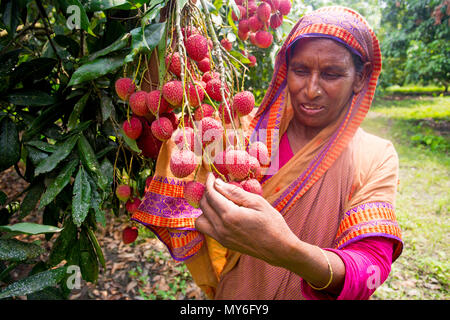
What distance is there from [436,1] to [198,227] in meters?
6.36

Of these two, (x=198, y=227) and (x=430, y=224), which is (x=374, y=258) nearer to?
(x=198, y=227)

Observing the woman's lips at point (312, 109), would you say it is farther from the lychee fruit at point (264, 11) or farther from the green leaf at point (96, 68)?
the green leaf at point (96, 68)

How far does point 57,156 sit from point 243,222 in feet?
1.68

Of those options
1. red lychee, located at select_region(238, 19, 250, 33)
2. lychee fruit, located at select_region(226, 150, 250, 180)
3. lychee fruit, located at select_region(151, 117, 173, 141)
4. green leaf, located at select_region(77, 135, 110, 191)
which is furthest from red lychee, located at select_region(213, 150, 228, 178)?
red lychee, located at select_region(238, 19, 250, 33)

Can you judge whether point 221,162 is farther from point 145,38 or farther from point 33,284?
point 33,284

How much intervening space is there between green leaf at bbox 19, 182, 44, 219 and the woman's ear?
1.01 m

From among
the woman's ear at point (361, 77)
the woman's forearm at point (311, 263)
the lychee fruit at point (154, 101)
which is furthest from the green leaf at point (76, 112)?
the woman's ear at point (361, 77)

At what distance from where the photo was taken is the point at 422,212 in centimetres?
303

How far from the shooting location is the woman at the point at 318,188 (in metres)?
0.78

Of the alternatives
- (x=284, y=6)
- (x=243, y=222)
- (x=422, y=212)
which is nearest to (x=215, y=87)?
(x=243, y=222)

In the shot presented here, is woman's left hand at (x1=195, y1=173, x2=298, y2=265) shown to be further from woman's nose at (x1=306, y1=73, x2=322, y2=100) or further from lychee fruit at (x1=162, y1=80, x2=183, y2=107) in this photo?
woman's nose at (x1=306, y1=73, x2=322, y2=100)

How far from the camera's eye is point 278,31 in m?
1.26

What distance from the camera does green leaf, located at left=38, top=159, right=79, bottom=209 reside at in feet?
2.54

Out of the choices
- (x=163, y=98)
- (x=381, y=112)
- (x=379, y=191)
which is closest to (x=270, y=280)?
(x=379, y=191)
